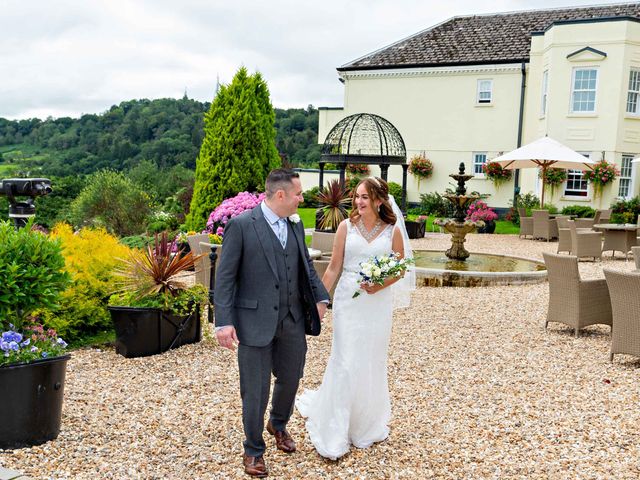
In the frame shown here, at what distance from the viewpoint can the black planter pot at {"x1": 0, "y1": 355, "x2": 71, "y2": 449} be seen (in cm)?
393

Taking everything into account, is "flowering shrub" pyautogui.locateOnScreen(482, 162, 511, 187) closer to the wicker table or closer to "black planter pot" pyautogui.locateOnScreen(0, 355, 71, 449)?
the wicker table

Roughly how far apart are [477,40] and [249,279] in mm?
27749

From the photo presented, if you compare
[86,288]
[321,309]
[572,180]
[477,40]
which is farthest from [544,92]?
[321,309]

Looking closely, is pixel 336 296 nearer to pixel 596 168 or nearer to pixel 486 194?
pixel 596 168

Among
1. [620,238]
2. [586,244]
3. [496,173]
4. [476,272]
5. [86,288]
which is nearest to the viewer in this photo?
[86,288]

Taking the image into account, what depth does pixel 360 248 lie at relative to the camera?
445 centimetres

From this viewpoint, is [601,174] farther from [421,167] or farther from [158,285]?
[158,285]

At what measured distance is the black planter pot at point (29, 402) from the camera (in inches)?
155

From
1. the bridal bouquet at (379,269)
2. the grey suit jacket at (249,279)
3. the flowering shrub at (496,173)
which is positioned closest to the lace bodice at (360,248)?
the bridal bouquet at (379,269)

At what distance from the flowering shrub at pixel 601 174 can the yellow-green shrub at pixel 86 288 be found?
20049 millimetres

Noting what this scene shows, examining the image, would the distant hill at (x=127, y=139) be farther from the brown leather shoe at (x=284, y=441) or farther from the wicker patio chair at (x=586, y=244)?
the brown leather shoe at (x=284, y=441)

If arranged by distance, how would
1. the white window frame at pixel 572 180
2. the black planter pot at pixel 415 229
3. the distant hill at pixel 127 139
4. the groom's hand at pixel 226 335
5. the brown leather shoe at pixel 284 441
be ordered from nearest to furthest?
1. the groom's hand at pixel 226 335
2. the brown leather shoe at pixel 284 441
3. the black planter pot at pixel 415 229
4. the white window frame at pixel 572 180
5. the distant hill at pixel 127 139

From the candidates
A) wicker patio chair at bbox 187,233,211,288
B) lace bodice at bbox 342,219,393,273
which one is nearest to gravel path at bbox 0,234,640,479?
lace bodice at bbox 342,219,393,273

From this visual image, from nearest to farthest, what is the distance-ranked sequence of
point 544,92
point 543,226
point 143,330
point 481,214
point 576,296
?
point 143,330, point 576,296, point 543,226, point 481,214, point 544,92
